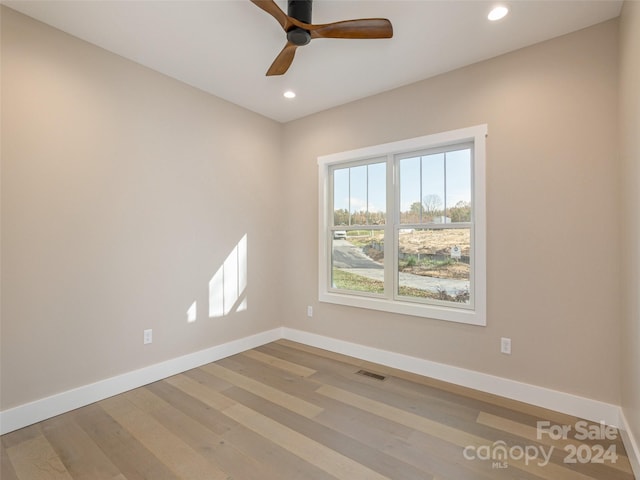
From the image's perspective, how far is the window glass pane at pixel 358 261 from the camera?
3.50m

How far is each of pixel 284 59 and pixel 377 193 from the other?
1.71m

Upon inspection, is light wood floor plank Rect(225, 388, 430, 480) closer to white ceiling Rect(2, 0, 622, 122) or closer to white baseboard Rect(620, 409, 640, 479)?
white baseboard Rect(620, 409, 640, 479)

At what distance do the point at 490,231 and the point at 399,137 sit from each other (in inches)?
50.9

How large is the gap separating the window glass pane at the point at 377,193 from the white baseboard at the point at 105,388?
2095 millimetres

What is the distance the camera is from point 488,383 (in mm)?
2674

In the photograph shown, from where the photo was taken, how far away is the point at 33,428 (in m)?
2.17

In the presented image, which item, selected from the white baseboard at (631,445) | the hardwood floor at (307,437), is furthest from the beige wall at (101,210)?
the white baseboard at (631,445)

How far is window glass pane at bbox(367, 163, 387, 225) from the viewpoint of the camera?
344 cm

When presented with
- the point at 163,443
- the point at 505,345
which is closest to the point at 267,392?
the point at 163,443

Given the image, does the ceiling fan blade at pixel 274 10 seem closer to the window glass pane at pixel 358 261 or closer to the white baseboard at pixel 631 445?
the window glass pane at pixel 358 261

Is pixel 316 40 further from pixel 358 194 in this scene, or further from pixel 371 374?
pixel 371 374

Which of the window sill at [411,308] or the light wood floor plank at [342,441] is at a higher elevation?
the window sill at [411,308]

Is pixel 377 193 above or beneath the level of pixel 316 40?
beneath

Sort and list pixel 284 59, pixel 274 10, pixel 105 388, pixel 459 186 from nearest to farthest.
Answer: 1. pixel 274 10
2. pixel 284 59
3. pixel 105 388
4. pixel 459 186
